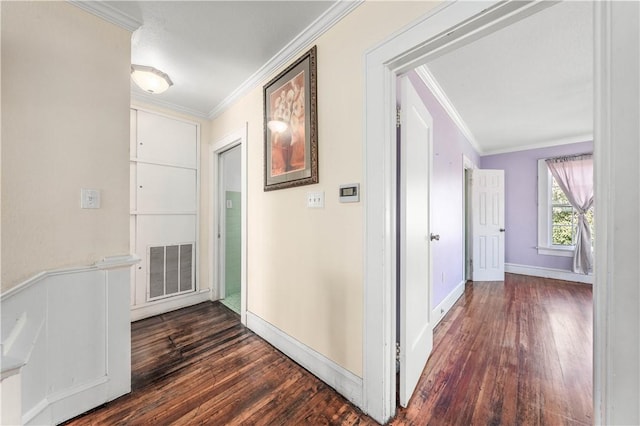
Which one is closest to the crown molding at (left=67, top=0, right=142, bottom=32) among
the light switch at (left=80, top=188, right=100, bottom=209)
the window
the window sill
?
the light switch at (left=80, top=188, right=100, bottom=209)

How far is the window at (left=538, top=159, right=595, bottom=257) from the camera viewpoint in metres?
4.19

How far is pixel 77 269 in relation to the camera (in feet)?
4.54

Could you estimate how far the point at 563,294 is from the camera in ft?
11.1

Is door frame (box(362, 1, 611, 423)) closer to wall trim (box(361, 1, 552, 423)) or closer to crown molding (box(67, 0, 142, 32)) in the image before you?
wall trim (box(361, 1, 552, 423))

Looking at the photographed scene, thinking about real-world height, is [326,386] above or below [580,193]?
below

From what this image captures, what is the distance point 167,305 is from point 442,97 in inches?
152

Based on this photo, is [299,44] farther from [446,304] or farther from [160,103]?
[446,304]

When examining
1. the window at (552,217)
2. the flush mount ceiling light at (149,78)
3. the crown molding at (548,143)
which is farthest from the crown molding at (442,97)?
the flush mount ceiling light at (149,78)

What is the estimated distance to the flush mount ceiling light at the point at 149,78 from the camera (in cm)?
183

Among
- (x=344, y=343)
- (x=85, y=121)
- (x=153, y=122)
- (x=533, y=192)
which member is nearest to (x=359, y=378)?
(x=344, y=343)

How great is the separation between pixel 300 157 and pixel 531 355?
2.41m

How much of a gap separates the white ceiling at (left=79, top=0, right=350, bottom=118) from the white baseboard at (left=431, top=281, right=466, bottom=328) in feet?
8.62

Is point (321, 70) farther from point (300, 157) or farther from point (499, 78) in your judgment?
point (499, 78)

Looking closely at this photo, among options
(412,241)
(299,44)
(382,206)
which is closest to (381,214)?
(382,206)
